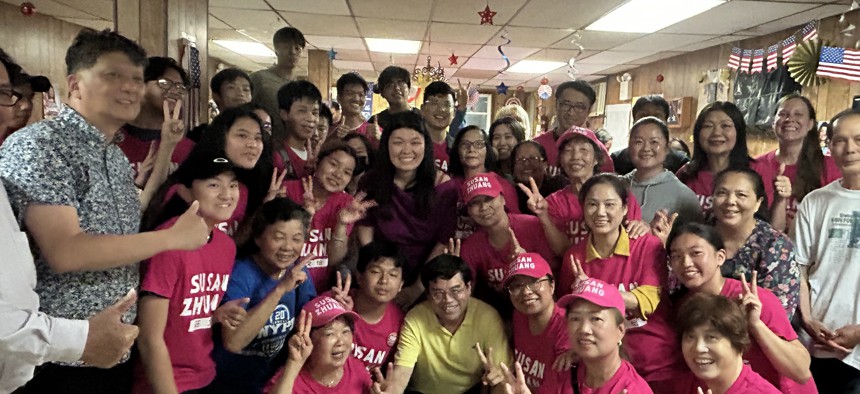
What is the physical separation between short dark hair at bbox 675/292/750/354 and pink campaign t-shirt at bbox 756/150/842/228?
47.5 inches

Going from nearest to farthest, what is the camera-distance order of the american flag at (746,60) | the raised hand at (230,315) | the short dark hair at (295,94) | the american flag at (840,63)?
the raised hand at (230,315)
the short dark hair at (295,94)
the american flag at (840,63)
the american flag at (746,60)

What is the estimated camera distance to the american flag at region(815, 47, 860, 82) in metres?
4.57

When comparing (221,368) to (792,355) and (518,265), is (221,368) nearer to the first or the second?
(518,265)

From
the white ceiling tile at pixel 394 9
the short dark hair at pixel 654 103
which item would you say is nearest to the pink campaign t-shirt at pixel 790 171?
the short dark hair at pixel 654 103

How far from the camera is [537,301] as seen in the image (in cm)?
219

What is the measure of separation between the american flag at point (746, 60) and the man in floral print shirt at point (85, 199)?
21.3 feet

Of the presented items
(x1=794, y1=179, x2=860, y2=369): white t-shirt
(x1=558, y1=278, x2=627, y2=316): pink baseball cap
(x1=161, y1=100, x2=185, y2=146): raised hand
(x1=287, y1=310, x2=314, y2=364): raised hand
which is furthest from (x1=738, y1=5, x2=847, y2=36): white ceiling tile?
(x1=161, y1=100, x2=185, y2=146): raised hand

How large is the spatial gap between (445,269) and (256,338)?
2.72ft

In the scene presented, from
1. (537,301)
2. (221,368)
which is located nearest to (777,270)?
(537,301)

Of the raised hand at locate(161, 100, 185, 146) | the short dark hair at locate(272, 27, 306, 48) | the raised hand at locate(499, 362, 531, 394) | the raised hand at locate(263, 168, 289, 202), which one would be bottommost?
the raised hand at locate(499, 362, 531, 394)

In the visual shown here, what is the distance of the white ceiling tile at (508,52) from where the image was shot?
761 cm

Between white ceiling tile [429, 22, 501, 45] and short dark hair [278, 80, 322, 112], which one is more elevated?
white ceiling tile [429, 22, 501, 45]

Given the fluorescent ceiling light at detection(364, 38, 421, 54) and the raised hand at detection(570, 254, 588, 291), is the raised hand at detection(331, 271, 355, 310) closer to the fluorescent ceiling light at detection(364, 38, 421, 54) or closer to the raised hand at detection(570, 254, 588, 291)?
the raised hand at detection(570, 254, 588, 291)

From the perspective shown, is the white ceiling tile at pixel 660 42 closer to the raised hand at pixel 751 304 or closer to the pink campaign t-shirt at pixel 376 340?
the raised hand at pixel 751 304
